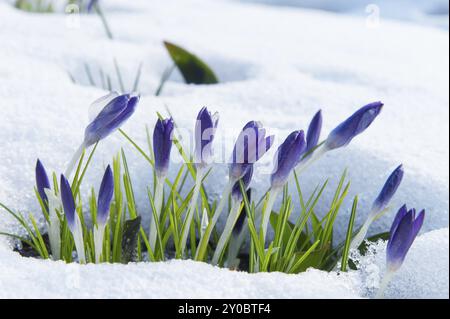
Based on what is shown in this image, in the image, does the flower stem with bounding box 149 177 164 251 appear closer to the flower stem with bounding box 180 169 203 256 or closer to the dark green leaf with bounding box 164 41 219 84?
the flower stem with bounding box 180 169 203 256

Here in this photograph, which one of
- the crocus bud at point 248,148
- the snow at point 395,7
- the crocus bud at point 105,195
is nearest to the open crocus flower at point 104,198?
the crocus bud at point 105,195

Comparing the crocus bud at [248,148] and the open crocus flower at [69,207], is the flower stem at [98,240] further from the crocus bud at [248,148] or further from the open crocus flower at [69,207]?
the crocus bud at [248,148]

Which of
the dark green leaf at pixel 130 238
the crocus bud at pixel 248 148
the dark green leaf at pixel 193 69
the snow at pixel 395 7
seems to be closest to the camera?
the crocus bud at pixel 248 148

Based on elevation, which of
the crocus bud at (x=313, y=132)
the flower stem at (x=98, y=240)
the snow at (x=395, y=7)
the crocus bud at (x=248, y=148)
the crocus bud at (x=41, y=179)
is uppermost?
the crocus bud at (x=248, y=148)

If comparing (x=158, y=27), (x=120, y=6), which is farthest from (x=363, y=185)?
(x=120, y=6)

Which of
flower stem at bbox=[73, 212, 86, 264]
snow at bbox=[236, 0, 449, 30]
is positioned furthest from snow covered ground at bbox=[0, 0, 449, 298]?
snow at bbox=[236, 0, 449, 30]

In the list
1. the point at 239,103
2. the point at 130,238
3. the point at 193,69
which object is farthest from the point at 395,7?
the point at 130,238

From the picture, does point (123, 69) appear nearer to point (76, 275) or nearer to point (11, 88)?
point (11, 88)
